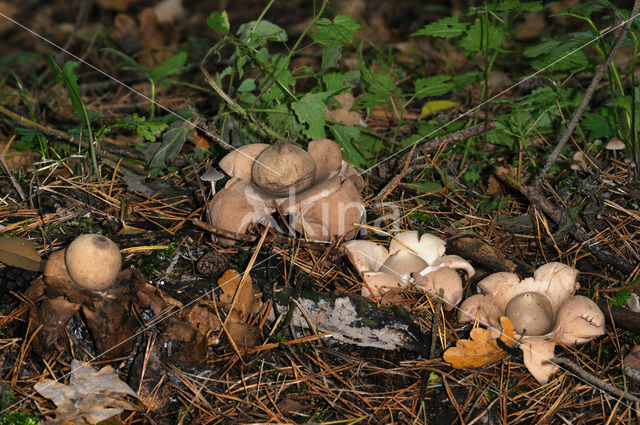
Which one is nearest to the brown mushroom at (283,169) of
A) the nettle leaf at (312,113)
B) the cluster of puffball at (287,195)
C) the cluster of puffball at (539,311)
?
the cluster of puffball at (287,195)

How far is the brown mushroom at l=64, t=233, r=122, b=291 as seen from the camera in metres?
1.92

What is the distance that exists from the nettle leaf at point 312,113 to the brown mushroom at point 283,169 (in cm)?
32

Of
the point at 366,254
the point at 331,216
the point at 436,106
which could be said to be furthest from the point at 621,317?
the point at 436,106

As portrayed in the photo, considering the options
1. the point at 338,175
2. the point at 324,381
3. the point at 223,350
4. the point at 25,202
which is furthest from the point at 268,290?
the point at 25,202

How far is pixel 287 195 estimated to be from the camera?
2510 millimetres

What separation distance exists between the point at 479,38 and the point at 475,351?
1.75 meters

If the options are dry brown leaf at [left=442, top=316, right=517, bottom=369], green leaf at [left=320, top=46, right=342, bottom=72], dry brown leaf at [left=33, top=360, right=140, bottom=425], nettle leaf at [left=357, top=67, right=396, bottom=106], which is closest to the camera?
dry brown leaf at [left=33, top=360, right=140, bottom=425]

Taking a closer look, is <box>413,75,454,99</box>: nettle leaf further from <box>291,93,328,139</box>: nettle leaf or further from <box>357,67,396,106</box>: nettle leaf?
<box>291,93,328,139</box>: nettle leaf

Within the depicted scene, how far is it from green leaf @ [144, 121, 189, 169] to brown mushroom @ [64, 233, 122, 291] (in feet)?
3.34

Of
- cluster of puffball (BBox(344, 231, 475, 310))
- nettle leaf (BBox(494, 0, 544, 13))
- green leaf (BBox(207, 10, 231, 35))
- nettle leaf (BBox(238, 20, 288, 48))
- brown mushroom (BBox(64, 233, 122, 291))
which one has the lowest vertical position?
cluster of puffball (BBox(344, 231, 475, 310))

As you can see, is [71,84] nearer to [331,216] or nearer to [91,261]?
[91,261]

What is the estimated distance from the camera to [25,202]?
8.75 feet

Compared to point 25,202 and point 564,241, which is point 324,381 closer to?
point 564,241

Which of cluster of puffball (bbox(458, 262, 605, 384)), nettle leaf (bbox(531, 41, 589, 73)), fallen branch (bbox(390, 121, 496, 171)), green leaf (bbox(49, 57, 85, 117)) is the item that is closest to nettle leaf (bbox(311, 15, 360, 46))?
fallen branch (bbox(390, 121, 496, 171))
